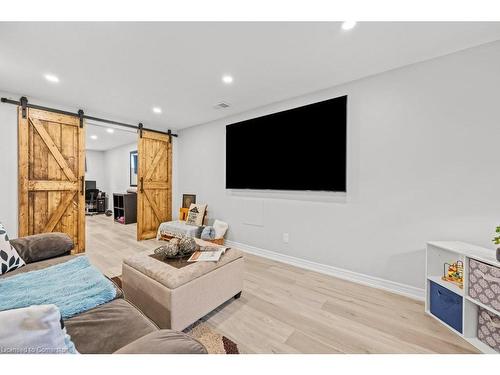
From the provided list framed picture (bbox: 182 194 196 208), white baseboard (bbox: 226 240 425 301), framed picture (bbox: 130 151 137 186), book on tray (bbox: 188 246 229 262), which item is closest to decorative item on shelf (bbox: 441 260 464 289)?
white baseboard (bbox: 226 240 425 301)

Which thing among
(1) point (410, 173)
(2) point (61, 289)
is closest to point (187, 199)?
(2) point (61, 289)

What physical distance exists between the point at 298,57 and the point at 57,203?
13.0ft

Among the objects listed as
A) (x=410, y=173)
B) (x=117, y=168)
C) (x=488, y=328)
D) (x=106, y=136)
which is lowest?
(x=488, y=328)

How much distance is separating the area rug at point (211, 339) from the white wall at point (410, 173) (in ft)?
5.36

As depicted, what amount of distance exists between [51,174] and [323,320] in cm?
412

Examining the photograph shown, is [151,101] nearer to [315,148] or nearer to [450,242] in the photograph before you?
[315,148]

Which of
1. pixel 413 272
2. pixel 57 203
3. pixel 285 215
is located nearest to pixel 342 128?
pixel 285 215

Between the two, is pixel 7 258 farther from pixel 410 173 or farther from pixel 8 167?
pixel 410 173

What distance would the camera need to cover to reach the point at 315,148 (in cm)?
266

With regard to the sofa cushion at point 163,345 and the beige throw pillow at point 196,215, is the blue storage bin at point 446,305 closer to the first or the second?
the sofa cushion at point 163,345

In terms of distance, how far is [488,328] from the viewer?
144 centimetres

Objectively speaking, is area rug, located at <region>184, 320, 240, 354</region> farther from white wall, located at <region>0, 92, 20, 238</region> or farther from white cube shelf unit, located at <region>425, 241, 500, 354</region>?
white wall, located at <region>0, 92, 20, 238</region>

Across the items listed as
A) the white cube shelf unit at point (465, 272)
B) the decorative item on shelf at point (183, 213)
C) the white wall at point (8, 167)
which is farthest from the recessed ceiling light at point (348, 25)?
the white wall at point (8, 167)

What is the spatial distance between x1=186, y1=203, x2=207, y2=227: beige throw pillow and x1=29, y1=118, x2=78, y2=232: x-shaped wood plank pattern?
6.17 ft
